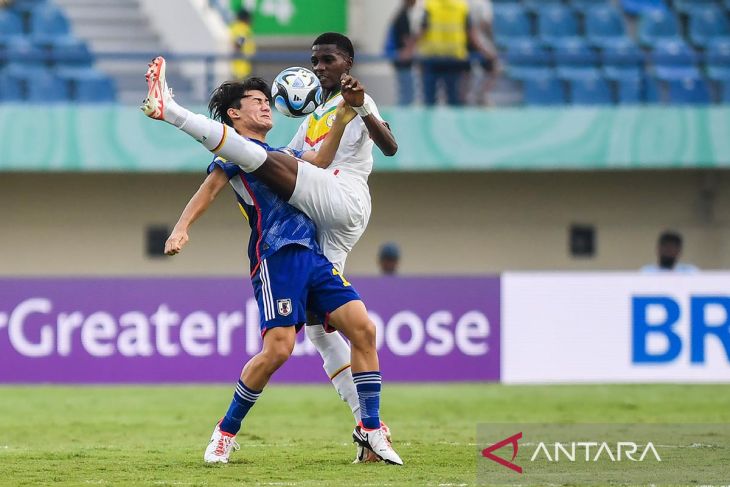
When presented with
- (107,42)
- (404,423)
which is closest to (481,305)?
(404,423)

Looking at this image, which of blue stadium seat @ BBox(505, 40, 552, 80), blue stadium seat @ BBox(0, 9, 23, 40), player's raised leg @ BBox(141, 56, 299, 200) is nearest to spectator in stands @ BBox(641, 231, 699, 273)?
blue stadium seat @ BBox(505, 40, 552, 80)

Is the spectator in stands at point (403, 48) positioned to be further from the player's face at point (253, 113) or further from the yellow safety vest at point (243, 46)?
the player's face at point (253, 113)

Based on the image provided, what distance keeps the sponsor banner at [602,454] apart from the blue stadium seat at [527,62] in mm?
8129

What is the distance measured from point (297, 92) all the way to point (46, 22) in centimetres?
1156

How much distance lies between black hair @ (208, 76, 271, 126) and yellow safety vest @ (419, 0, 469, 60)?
9.69m

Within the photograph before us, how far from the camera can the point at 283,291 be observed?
26.2 ft

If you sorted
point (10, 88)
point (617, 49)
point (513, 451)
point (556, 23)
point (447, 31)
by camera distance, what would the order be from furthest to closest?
point (556, 23) → point (617, 49) → point (10, 88) → point (447, 31) → point (513, 451)

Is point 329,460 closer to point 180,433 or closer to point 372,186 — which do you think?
point 180,433

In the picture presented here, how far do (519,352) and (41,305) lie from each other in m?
4.89

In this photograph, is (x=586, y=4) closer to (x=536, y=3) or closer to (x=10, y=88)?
(x=536, y=3)

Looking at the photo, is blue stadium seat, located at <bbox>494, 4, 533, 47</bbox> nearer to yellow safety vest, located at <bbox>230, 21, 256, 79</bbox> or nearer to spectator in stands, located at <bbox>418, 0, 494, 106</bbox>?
spectator in stands, located at <bbox>418, 0, 494, 106</bbox>

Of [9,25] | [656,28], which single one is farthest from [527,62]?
[9,25]

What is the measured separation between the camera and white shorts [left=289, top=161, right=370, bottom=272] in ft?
26.4

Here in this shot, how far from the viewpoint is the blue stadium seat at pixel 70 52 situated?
58.0 ft
